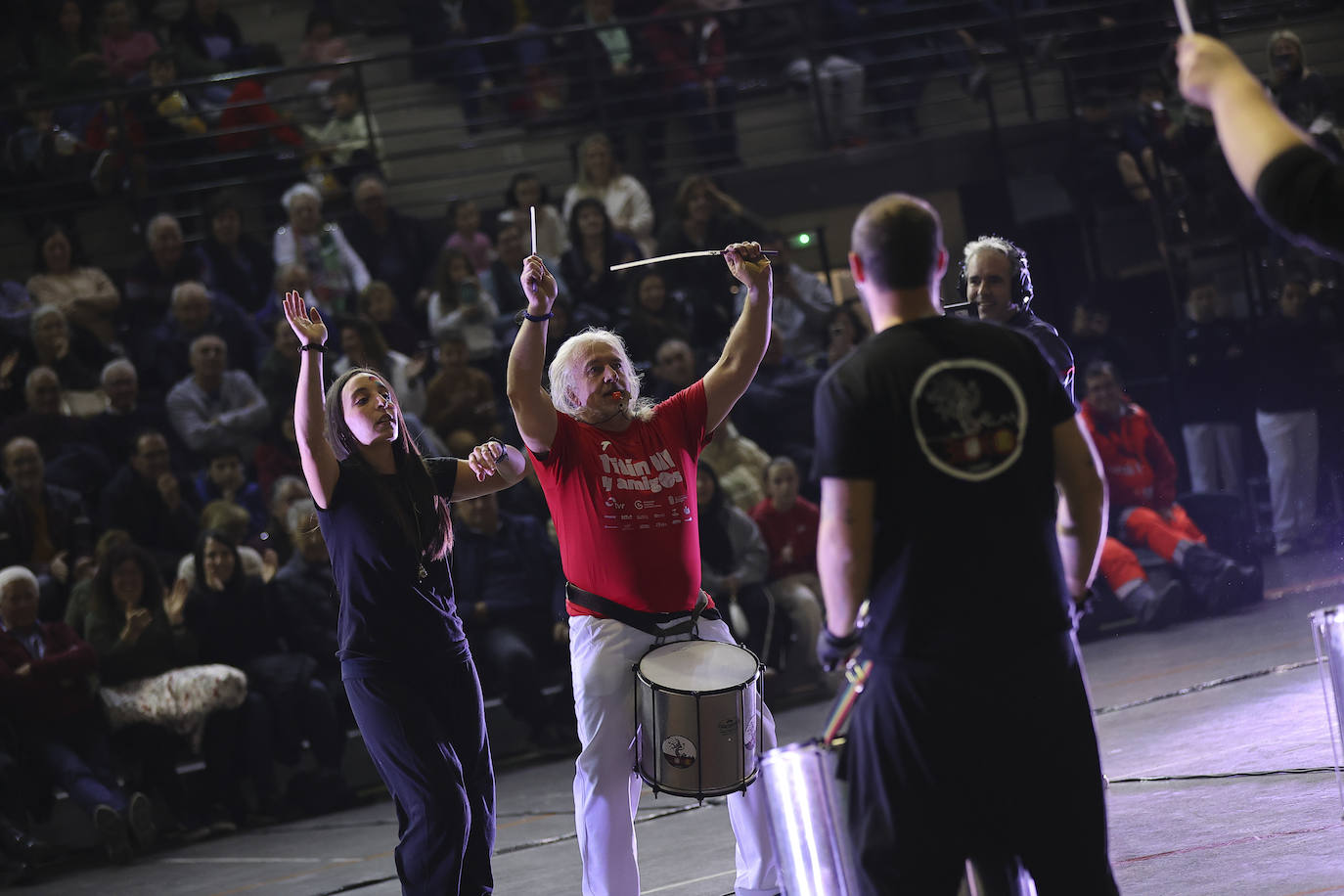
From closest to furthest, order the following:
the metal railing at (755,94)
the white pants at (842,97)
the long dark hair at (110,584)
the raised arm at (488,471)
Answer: the raised arm at (488,471)
the long dark hair at (110,584)
the metal railing at (755,94)
the white pants at (842,97)

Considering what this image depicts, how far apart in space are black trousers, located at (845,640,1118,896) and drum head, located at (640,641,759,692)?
57.8 inches

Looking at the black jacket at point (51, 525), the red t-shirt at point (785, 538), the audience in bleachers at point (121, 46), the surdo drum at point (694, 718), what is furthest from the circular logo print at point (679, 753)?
the audience in bleachers at point (121, 46)

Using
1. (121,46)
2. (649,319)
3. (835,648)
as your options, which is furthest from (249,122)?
(835,648)

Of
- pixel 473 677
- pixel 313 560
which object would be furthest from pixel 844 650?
pixel 313 560

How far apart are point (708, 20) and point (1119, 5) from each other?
11.9ft

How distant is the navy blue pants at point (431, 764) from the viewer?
4.37m

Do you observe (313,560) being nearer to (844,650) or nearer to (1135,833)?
(1135,833)

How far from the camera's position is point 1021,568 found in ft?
9.20

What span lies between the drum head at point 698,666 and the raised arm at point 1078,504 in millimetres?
1472

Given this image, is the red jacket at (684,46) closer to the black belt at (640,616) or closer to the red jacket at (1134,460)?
the red jacket at (1134,460)

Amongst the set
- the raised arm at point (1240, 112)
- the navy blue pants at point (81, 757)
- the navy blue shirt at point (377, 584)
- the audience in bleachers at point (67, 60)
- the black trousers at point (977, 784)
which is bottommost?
the navy blue pants at point (81, 757)

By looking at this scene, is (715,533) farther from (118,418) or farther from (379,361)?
(118,418)

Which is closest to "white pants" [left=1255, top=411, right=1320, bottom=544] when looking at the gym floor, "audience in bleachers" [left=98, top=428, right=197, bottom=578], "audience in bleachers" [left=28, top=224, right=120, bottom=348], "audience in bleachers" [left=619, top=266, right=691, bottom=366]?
the gym floor

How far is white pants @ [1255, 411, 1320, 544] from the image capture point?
35.1 feet
